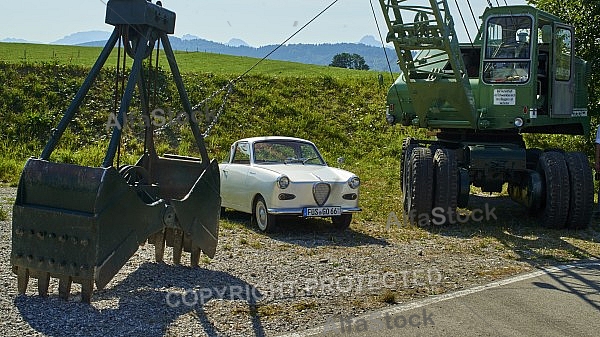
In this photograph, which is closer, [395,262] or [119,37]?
[119,37]

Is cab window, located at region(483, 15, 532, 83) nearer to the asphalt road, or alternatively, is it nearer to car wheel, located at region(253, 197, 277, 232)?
car wheel, located at region(253, 197, 277, 232)

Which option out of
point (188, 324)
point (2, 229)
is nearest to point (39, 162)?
point (188, 324)

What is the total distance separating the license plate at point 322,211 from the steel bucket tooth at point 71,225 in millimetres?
4428

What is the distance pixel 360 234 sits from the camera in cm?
1081

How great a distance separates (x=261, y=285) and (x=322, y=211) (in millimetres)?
3414

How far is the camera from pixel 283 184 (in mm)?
10664

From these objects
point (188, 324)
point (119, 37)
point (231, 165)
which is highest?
point (119, 37)

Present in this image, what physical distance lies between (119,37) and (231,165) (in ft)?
17.2

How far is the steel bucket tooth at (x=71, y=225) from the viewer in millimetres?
6090

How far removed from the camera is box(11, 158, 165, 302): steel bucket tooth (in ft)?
20.0

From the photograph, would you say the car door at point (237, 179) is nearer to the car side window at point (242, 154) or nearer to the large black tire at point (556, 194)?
the car side window at point (242, 154)

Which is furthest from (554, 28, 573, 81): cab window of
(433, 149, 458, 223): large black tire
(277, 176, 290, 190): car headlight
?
(277, 176, 290, 190): car headlight

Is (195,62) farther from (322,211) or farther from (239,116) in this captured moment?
(322,211)

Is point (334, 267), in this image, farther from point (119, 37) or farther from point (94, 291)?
point (119, 37)
